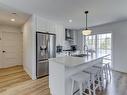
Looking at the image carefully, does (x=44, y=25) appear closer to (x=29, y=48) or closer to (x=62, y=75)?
(x=29, y=48)

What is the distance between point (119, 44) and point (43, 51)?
384cm

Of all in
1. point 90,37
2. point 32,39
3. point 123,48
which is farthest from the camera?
point 90,37

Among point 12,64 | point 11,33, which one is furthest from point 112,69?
point 11,33

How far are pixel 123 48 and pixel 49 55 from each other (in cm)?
367

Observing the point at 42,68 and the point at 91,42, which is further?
the point at 91,42

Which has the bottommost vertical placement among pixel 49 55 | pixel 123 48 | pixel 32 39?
pixel 49 55

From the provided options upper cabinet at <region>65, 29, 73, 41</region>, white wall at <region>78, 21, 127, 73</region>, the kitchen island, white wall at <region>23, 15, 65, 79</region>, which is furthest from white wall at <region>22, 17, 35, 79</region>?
white wall at <region>78, 21, 127, 73</region>

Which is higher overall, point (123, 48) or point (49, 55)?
point (123, 48)

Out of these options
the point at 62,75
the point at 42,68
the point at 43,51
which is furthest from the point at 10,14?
the point at 62,75

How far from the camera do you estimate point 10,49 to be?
235 inches

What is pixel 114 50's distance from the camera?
5090mm

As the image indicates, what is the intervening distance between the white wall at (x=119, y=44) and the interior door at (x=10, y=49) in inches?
229

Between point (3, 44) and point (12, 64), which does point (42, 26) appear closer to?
point (3, 44)

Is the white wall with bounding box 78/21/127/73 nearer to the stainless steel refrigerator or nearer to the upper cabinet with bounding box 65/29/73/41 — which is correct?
the upper cabinet with bounding box 65/29/73/41
